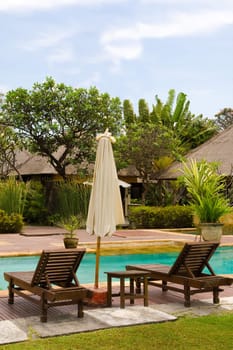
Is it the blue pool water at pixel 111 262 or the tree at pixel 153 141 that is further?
the tree at pixel 153 141

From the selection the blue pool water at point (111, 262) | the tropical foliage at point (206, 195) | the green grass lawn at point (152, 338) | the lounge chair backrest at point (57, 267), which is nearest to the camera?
the green grass lawn at point (152, 338)

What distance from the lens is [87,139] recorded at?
23.0 meters

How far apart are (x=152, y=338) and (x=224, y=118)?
1668 inches

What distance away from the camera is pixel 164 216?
21.5 meters

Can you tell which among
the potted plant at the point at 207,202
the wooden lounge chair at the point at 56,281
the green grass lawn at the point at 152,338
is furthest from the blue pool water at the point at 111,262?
the green grass lawn at the point at 152,338

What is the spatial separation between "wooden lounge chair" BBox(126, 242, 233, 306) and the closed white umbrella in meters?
0.97

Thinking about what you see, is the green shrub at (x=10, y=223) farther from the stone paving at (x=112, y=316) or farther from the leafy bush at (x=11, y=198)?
the stone paving at (x=112, y=316)

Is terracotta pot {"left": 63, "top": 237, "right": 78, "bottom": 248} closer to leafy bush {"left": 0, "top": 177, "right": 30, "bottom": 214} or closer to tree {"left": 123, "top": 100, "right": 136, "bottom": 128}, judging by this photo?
leafy bush {"left": 0, "top": 177, "right": 30, "bottom": 214}

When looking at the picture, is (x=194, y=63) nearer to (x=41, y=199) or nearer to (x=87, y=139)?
(x=87, y=139)

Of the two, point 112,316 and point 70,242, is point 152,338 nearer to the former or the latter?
point 112,316

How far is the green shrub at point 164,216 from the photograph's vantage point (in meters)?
21.4

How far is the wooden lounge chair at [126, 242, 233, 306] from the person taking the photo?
675 centimetres

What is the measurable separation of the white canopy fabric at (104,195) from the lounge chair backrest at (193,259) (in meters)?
0.99

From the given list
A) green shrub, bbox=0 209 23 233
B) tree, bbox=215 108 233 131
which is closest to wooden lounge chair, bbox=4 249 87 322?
green shrub, bbox=0 209 23 233
